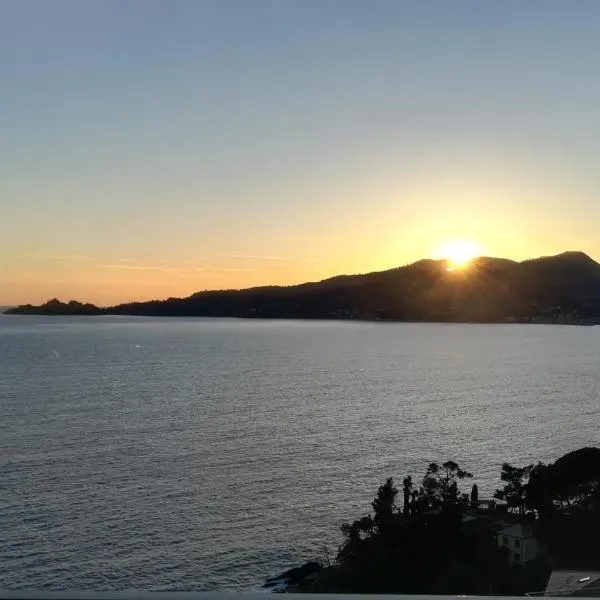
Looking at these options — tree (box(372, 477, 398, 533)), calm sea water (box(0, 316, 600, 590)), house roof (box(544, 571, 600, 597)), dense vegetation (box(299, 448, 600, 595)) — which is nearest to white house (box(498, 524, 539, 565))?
dense vegetation (box(299, 448, 600, 595))

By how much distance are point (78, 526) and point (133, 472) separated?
781cm

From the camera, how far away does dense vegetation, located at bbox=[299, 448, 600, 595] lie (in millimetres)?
20344

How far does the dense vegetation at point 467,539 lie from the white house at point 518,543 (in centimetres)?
25

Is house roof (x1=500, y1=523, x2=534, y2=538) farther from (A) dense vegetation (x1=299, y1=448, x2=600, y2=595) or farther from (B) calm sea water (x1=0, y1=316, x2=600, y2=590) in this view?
(B) calm sea water (x1=0, y1=316, x2=600, y2=590)

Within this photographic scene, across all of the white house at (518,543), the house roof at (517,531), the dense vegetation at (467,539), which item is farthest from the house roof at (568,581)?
the house roof at (517,531)

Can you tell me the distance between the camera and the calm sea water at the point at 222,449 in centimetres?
2303

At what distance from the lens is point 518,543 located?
2230 cm

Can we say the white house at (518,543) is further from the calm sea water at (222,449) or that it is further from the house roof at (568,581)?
the calm sea water at (222,449)

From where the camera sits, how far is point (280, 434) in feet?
138

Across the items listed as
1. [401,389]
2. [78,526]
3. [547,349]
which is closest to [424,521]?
[78,526]

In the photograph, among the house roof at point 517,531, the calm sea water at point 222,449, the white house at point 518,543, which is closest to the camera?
the white house at point 518,543

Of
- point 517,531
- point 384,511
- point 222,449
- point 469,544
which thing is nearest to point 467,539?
point 469,544

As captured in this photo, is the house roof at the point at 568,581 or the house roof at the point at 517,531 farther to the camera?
the house roof at the point at 517,531

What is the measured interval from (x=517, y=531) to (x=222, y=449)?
20248 millimetres
